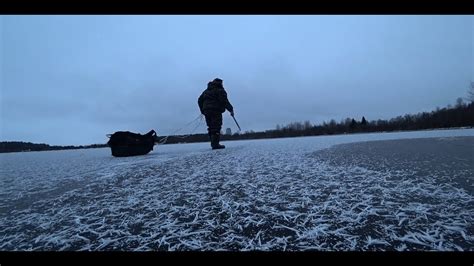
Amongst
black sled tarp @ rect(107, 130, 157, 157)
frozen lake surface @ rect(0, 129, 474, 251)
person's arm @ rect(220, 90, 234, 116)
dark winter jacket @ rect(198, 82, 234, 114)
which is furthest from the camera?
person's arm @ rect(220, 90, 234, 116)

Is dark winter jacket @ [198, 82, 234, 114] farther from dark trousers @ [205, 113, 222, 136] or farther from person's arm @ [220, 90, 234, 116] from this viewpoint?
dark trousers @ [205, 113, 222, 136]

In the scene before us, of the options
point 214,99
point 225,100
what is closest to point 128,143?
point 214,99

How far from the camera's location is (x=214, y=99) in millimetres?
10359

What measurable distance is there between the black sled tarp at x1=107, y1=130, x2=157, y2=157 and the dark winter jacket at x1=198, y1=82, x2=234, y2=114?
279cm

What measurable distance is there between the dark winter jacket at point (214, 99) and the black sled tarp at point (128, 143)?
9.14 ft

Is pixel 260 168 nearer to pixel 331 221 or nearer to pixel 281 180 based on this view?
pixel 281 180

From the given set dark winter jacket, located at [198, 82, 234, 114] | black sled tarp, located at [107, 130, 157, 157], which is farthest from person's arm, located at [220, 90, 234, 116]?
black sled tarp, located at [107, 130, 157, 157]

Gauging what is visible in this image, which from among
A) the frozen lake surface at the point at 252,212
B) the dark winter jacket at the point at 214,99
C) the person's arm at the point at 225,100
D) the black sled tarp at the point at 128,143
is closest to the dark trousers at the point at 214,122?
the dark winter jacket at the point at 214,99

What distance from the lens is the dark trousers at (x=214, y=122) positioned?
10305 millimetres

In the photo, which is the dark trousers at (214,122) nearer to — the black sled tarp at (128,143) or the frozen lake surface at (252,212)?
the black sled tarp at (128,143)

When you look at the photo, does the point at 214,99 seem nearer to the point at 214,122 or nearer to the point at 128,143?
the point at 214,122

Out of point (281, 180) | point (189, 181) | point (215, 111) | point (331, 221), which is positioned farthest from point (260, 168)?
point (215, 111)

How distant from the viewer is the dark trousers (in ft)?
33.8
